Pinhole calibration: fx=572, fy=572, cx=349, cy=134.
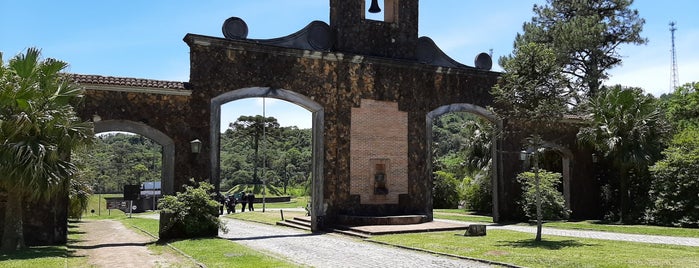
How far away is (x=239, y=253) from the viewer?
468 inches

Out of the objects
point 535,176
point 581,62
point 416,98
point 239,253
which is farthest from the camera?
point 581,62

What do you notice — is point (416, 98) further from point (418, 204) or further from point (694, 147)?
point (694, 147)

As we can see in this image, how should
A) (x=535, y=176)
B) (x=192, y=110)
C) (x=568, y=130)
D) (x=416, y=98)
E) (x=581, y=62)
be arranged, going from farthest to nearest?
(x=581, y=62)
(x=568, y=130)
(x=416, y=98)
(x=192, y=110)
(x=535, y=176)

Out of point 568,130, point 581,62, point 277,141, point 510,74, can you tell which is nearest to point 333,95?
point 510,74

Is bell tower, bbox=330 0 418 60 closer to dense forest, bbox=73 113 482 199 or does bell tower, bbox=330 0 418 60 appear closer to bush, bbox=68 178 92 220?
bush, bbox=68 178 92 220

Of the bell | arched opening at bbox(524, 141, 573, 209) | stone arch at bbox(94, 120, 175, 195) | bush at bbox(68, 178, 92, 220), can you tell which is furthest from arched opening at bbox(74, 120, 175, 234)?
arched opening at bbox(524, 141, 573, 209)

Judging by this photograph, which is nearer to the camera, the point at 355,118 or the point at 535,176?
the point at 535,176

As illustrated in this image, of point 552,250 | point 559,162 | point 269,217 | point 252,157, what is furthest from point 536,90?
point 252,157

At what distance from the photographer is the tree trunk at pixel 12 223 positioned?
1295cm

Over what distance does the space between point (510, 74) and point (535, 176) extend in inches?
105

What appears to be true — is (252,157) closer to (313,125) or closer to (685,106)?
(685,106)

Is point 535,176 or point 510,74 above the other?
point 510,74

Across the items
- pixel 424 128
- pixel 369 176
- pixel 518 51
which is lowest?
pixel 369 176

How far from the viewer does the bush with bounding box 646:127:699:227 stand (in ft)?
61.6
